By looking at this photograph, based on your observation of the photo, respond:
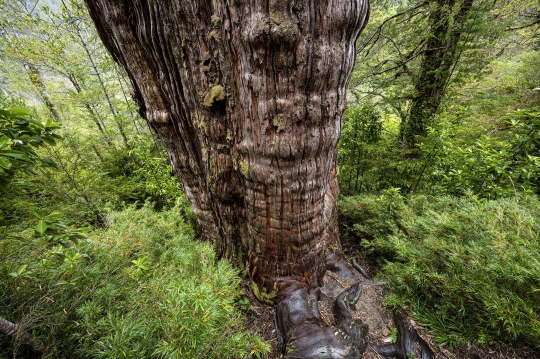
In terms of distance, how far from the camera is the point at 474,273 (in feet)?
5.82

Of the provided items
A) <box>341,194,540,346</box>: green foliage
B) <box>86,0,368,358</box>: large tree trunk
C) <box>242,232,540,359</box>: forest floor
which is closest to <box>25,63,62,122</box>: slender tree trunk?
<box>86,0,368,358</box>: large tree trunk

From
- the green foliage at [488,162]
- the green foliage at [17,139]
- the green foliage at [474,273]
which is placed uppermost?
the green foliage at [17,139]

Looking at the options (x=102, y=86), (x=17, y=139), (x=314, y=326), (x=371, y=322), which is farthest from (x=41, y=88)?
(x=371, y=322)

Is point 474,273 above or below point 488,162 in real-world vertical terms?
below

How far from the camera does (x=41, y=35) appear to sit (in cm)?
639

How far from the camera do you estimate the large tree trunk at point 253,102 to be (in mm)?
1422

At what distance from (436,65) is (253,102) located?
432cm

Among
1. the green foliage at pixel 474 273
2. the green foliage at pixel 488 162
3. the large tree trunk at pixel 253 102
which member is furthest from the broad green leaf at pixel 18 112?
the green foliage at pixel 488 162

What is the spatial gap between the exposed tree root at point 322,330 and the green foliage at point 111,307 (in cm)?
55

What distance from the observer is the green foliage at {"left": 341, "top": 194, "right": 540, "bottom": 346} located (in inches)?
60.1

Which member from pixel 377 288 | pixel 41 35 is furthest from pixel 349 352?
pixel 41 35

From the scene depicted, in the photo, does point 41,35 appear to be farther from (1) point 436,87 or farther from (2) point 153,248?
(1) point 436,87

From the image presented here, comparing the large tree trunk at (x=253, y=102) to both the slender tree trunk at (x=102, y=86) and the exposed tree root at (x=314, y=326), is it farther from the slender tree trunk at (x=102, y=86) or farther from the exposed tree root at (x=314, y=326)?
the slender tree trunk at (x=102, y=86)

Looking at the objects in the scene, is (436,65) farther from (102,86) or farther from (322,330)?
(102,86)
